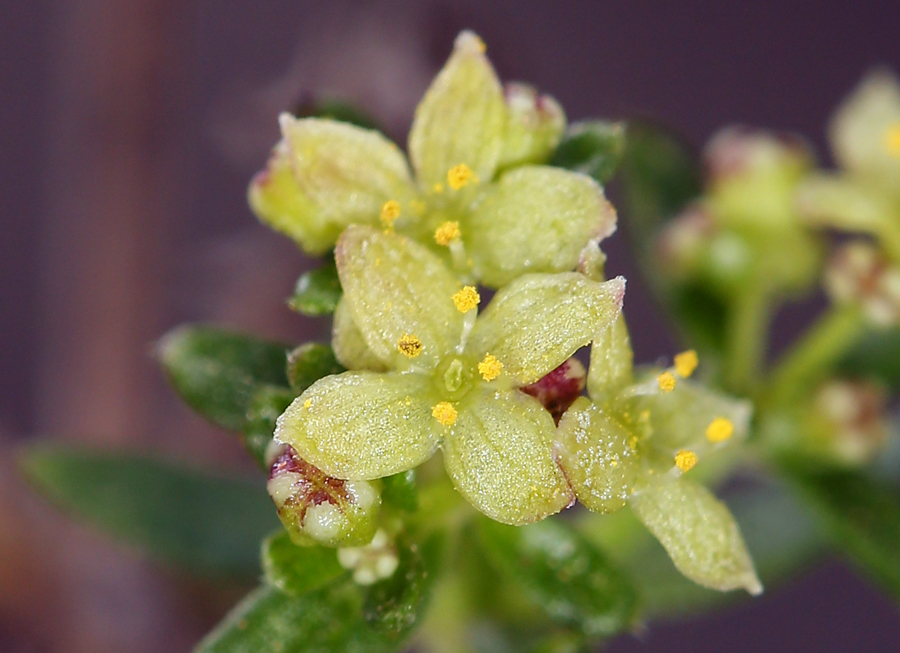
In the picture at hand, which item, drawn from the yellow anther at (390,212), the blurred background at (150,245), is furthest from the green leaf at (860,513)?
the yellow anther at (390,212)

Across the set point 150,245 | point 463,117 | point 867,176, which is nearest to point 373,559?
point 463,117

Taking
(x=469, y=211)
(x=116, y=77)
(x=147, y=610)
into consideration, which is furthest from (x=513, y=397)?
(x=116, y=77)

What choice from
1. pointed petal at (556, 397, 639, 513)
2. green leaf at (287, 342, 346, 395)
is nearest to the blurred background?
pointed petal at (556, 397, 639, 513)

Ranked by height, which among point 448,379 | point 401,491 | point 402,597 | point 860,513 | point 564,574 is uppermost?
point 448,379

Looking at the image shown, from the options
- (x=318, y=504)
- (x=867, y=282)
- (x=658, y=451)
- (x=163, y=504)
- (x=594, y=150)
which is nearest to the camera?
(x=318, y=504)

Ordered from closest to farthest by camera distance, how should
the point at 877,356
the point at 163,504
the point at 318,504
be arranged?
1. the point at 318,504
2. the point at 163,504
3. the point at 877,356

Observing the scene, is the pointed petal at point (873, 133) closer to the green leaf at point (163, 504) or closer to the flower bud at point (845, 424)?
the flower bud at point (845, 424)

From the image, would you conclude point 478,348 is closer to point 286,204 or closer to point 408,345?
point 408,345
